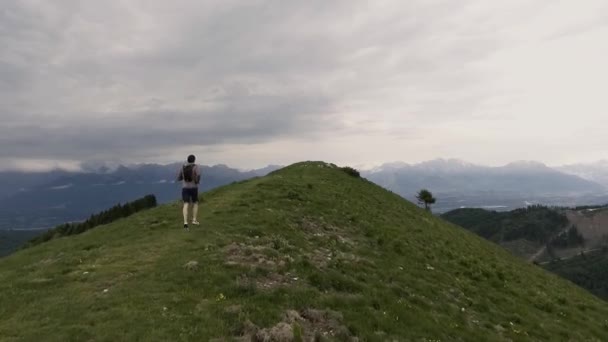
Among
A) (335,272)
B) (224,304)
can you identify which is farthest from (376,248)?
(224,304)

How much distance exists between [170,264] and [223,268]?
2.50 m

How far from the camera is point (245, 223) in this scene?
28656mm

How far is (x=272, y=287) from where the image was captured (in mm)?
17781

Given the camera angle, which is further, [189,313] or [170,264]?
[170,264]

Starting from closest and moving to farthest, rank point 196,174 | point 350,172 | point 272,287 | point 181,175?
point 272,287
point 181,175
point 196,174
point 350,172

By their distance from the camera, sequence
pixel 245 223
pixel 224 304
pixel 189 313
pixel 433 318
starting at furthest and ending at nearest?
pixel 245 223
pixel 433 318
pixel 224 304
pixel 189 313

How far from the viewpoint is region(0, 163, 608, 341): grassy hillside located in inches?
556

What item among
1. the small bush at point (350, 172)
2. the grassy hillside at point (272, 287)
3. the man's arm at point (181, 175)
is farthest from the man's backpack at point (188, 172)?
the small bush at point (350, 172)

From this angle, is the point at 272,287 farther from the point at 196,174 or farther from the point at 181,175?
the point at 181,175

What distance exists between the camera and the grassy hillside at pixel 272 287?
1412 cm

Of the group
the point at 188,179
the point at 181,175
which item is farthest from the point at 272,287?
the point at 181,175

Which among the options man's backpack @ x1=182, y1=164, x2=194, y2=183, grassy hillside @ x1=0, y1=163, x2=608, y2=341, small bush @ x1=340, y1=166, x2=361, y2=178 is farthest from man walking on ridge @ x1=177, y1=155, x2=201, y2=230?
small bush @ x1=340, y1=166, x2=361, y2=178

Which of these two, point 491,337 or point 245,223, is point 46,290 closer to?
point 245,223

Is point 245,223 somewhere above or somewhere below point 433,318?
above
